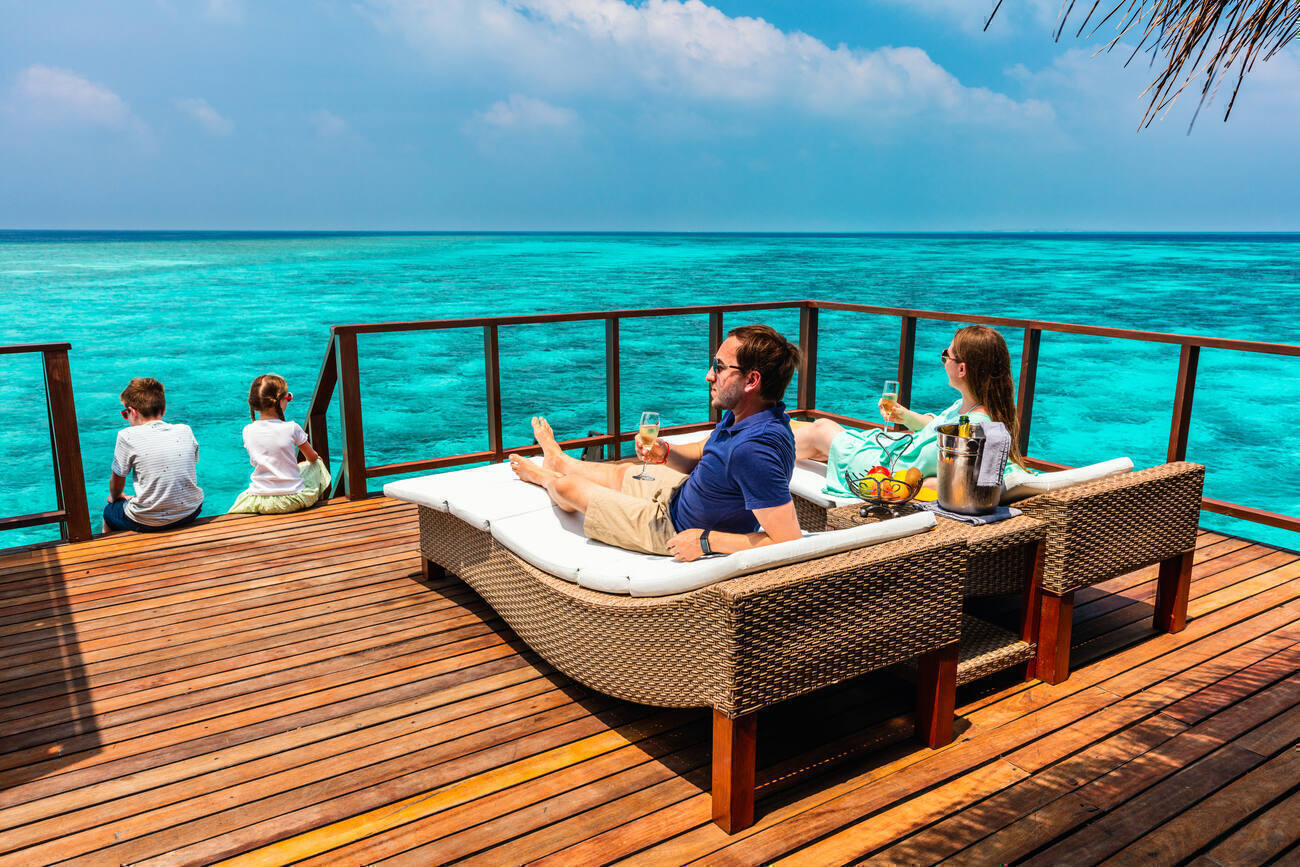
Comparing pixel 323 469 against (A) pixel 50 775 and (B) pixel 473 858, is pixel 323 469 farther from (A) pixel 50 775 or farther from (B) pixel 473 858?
(B) pixel 473 858

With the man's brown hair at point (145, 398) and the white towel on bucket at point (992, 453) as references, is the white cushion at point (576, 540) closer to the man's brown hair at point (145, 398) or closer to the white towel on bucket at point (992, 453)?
Answer: the white towel on bucket at point (992, 453)

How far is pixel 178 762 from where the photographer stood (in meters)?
2.44

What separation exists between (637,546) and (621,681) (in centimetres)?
45

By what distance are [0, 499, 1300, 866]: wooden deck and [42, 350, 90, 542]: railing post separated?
72 cm

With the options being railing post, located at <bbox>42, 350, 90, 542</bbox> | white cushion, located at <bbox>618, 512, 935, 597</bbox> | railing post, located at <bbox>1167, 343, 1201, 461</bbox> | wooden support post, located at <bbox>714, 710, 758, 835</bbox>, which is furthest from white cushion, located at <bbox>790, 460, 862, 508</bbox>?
railing post, located at <bbox>42, 350, 90, 542</bbox>

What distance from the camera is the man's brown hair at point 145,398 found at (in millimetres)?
4273

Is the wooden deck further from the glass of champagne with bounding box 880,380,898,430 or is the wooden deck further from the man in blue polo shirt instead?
the glass of champagne with bounding box 880,380,898,430

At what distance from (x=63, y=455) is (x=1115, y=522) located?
4612mm

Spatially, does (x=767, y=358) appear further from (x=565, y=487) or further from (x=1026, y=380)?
(x=1026, y=380)

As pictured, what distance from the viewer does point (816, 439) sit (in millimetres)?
4117

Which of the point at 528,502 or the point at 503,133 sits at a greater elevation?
the point at 503,133

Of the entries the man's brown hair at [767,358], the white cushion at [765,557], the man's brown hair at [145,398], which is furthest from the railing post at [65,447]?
the man's brown hair at [767,358]

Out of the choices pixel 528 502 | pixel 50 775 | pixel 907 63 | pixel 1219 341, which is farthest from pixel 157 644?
pixel 907 63

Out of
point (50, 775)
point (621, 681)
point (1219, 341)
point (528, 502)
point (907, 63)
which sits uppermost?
point (907, 63)
